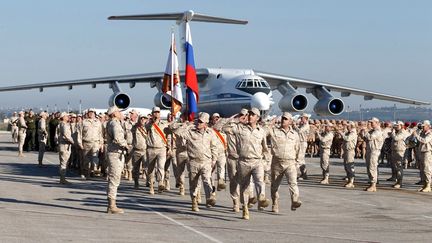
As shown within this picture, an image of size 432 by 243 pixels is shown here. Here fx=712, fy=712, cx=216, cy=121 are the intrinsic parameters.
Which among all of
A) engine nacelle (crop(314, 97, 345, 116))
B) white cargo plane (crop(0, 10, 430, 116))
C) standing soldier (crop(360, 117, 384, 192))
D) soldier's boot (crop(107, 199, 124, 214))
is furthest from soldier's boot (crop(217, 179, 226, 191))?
engine nacelle (crop(314, 97, 345, 116))

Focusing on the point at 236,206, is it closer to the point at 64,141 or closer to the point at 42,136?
the point at 64,141

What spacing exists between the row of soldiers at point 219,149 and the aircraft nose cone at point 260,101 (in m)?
8.24

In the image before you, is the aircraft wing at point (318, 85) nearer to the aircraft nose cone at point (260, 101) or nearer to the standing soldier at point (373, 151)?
the aircraft nose cone at point (260, 101)

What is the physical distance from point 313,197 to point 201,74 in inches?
684

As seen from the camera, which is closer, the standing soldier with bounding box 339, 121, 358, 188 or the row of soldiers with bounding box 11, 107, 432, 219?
the row of soldiers with bounding box 11, 107, 432, 219

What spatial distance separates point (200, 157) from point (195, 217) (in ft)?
3.59

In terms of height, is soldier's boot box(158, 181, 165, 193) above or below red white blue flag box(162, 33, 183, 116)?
below

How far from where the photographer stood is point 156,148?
14.7 metres

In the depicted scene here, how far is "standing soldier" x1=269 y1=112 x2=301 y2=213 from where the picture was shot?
11.9 m

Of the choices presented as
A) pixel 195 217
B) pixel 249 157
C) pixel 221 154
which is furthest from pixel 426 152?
pixel 195 217

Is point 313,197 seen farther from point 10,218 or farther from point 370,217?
point 10,218

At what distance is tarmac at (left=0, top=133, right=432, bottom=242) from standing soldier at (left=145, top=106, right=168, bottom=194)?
42 cm

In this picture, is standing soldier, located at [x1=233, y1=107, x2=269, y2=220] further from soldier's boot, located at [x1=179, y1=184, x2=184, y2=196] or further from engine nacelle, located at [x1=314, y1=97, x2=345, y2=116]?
engine nacelle, located at [x1=314, y1=97, x2=345, y2=116]

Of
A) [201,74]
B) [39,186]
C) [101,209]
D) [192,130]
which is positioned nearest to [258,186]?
[192,130]
